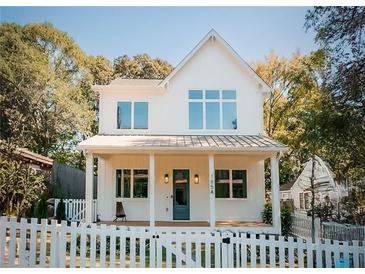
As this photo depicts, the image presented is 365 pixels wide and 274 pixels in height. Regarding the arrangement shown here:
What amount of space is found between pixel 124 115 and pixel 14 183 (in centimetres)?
355

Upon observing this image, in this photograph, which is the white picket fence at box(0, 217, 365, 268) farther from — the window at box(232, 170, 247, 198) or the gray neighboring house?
the gray neighboring house

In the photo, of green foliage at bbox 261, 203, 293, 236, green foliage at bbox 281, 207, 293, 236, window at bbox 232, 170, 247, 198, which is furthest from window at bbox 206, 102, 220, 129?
green foliage at bbox 281, 207, 293, 236

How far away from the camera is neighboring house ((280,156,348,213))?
14.8 m

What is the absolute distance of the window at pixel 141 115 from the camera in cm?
1166

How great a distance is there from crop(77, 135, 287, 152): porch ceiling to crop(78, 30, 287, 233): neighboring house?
0.39 meters

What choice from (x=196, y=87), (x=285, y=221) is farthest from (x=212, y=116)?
(x=285, y=221)

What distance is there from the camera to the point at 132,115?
38.5ft

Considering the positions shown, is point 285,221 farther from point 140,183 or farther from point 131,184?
point 131,184

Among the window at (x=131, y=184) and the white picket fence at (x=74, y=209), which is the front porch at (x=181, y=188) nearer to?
the window at (x=131, y=184)

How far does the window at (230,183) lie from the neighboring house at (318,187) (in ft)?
10.1

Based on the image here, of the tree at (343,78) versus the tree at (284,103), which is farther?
the tree at (284,103)

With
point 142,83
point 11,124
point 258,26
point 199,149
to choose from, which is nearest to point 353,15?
point 258,26

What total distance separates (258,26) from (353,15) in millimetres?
2421

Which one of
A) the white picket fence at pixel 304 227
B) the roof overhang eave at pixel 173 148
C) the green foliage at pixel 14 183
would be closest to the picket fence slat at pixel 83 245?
the roof overhang eave at pixel 173 148
